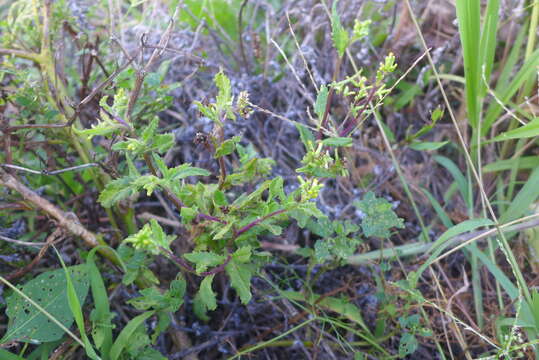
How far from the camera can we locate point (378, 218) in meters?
1.31

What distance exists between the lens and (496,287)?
5.05 feet

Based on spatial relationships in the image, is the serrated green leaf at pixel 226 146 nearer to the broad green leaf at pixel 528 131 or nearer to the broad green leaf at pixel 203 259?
the broad green leaf at pixel 203 259

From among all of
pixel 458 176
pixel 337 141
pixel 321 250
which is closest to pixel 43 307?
pixel 321 250

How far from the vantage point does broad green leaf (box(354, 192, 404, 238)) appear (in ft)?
4.20

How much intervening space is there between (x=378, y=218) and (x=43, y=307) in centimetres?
96

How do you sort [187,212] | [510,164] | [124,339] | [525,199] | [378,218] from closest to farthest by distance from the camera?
[187,212] < [124,339] < [378,218] < [525,199] < [510,164]

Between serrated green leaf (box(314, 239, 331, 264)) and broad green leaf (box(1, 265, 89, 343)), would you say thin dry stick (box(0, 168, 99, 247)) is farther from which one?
serrated green leaf (box(314, 239, 331, 264))

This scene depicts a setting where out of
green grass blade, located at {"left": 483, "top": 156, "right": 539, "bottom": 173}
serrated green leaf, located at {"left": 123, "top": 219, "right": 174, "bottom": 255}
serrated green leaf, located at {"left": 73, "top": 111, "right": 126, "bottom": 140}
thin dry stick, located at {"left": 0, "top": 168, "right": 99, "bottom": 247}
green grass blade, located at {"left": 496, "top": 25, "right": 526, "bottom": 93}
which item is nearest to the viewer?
serrated green leaf, located at {"left": 123, "top": 219, "right": 174, "bottom": 255}

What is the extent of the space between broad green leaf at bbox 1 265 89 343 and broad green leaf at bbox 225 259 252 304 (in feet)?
1.52

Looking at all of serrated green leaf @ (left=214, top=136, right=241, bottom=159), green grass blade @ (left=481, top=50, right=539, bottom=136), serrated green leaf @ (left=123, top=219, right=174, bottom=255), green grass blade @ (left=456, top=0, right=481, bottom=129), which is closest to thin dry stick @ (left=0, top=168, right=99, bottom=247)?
serrated green leaf @ (left=123, top=219, right=174, bottom=255)

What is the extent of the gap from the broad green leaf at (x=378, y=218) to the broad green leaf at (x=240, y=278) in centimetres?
37

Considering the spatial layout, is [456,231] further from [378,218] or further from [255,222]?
[255,222]

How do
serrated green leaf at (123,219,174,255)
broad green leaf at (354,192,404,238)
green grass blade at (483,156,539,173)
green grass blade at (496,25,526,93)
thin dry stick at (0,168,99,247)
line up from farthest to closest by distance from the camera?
green grass blade at (496,25,526,93), green grass blade at (483,156,539,173), broad green leaf at (354,192,404,238), thin dry stick at (0,168,99,247), serrated green leaf at (123,219,174,255)

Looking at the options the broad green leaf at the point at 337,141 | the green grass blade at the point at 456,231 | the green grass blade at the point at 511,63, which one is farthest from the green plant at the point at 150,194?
the green grass blade at the point at 511,63
